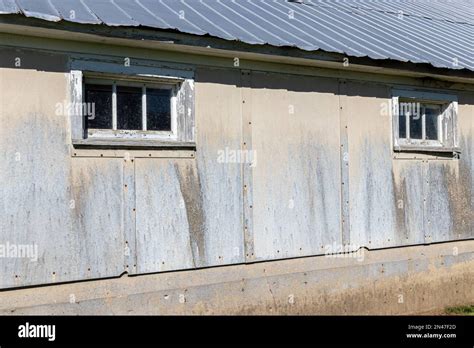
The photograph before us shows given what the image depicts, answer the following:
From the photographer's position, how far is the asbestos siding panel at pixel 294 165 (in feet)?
18.9

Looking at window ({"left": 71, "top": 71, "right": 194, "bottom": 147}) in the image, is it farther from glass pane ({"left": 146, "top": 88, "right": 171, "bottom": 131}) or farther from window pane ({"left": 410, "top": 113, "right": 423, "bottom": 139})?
window pane ({"left": 410, "top": 113, "right": 423, "bottom": 139})

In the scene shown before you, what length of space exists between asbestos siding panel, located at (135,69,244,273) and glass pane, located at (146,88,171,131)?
0.30 metres

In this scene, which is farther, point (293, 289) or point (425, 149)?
point (425, 149)

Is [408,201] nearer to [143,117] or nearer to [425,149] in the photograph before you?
[425,149]

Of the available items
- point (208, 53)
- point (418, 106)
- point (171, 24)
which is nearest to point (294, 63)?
point (208, 53)

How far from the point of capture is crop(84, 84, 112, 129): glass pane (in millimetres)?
4828

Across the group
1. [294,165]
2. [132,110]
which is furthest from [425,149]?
[132,110]

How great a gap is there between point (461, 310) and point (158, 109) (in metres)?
4.80

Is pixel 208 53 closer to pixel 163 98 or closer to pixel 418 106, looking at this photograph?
pixel 163 98

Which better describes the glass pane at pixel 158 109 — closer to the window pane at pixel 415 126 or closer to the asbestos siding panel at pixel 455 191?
the window pane at pixel 415 126

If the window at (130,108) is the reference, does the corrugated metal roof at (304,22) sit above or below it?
above

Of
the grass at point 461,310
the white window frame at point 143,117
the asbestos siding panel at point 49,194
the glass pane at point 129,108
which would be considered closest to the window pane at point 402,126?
the grass at point 461,310

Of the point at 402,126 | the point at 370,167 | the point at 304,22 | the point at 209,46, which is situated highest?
the point at 304,22

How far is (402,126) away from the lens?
6.91 m
